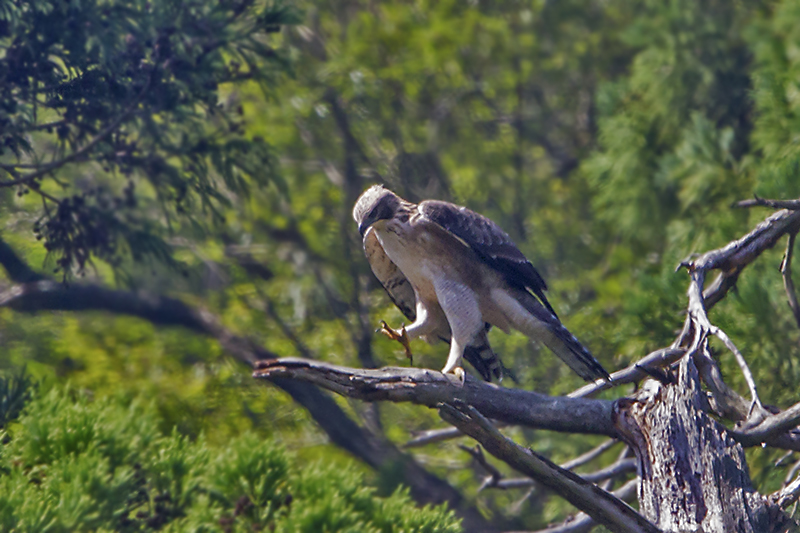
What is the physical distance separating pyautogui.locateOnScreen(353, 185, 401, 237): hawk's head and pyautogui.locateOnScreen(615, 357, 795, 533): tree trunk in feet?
3.62

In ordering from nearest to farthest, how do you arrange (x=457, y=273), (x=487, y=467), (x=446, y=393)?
(x=446, y=393) < (x=457, y=273) < (x=487, y=467)

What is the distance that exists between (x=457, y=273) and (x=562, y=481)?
912 millimetres

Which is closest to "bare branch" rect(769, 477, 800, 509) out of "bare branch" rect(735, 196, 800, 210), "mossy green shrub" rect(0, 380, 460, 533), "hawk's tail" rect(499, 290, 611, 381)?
"hawk's tail" rect(499, 290, 611, 381)

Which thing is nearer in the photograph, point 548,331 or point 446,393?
point 446,393

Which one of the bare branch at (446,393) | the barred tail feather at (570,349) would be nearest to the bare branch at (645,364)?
the barred tail feather at (570,349)

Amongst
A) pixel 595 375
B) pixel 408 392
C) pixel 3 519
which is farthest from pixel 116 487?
pixel 595 375

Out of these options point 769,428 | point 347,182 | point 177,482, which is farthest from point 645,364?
point 347,182

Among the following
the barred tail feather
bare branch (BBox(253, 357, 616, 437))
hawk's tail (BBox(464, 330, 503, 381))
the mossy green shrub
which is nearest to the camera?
bare branch (BBox(253, 357, 616, 437))

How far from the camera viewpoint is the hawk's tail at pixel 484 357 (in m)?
2.98

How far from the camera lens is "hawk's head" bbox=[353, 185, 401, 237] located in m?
2.69

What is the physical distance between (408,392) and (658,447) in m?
0.75

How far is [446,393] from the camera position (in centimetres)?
234

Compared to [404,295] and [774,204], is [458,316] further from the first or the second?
[774,204]

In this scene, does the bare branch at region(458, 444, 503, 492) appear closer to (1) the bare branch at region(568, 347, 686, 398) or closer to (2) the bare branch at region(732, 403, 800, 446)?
(1) the bare branch at region(568, 347, 686, 398)
